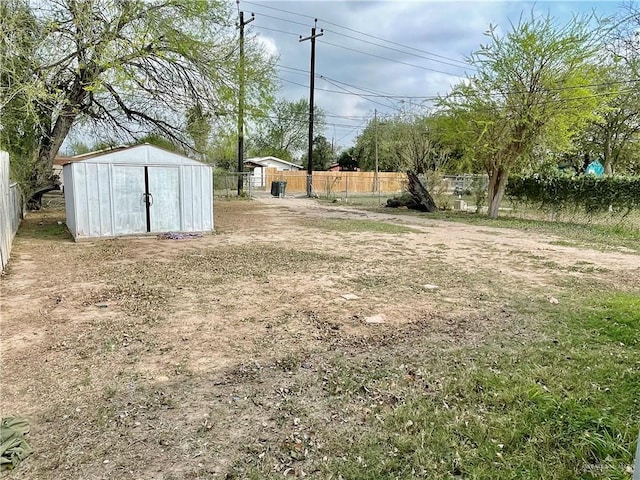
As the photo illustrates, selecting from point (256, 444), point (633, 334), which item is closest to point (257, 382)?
point (256, 444)

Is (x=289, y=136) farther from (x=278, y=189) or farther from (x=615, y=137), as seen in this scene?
(x=615, y=137)

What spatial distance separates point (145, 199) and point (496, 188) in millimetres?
11389

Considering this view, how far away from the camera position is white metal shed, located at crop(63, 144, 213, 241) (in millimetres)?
9164

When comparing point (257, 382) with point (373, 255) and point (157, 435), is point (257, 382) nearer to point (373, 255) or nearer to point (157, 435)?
point (157, 435)

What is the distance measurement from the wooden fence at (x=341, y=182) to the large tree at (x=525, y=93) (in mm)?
15605

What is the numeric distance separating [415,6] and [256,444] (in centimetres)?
952

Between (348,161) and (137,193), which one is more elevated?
(348,161)

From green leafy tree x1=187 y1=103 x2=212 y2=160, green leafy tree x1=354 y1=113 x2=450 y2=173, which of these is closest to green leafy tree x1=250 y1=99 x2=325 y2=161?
green leafy tree x1=354 y1=113 x2=450 y2=173

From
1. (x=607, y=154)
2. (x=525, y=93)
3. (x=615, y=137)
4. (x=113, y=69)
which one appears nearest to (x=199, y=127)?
(x=113, y=69)

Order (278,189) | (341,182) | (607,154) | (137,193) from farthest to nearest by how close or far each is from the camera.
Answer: (341,182) < (278,189) < (607,154) < (137,193)

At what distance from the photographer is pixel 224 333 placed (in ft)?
13.1

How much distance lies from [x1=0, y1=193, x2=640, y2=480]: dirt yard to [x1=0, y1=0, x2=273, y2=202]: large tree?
3.81m

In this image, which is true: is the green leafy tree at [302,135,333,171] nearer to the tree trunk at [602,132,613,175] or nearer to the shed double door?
the tree trunk at [602,132,613,175]

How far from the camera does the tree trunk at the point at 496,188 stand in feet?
47.2
